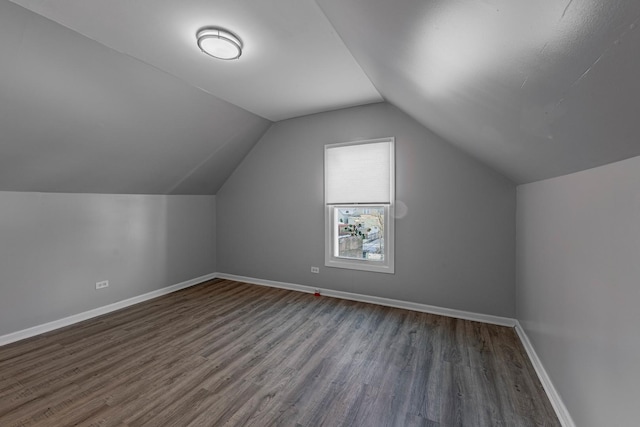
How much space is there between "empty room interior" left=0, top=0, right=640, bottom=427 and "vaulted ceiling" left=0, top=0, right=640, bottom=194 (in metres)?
0.01

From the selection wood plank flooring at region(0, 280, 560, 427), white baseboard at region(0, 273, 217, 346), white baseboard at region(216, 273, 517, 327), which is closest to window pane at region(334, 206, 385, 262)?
white baseboard at region(216, 273, 517, 327)

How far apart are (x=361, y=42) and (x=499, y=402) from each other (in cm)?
271

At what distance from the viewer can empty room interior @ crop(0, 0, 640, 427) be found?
115cm

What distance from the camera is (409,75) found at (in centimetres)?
190

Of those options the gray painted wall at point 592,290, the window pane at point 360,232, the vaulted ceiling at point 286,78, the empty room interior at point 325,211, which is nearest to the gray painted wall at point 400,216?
the empty room interior at point 325,211

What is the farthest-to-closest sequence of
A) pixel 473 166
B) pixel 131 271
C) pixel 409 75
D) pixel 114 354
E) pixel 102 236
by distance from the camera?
pixel 131 271 < pixel 102 236 < pixel 473 166 < pixel 114 354 < pixel 409 75

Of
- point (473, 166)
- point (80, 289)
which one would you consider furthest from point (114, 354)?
point (473, 166)

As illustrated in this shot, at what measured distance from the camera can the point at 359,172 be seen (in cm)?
390

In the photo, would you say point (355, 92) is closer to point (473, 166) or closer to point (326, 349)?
point (473, 166)

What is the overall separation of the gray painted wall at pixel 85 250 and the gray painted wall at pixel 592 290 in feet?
15.3

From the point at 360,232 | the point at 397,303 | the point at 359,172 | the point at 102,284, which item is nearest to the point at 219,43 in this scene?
the point at 359,172

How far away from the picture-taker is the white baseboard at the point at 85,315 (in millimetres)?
2859

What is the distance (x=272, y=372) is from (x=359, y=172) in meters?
2.63

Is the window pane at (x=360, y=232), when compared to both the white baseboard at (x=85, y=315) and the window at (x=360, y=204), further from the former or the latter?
the white baseboard at (x=85, y=315)
